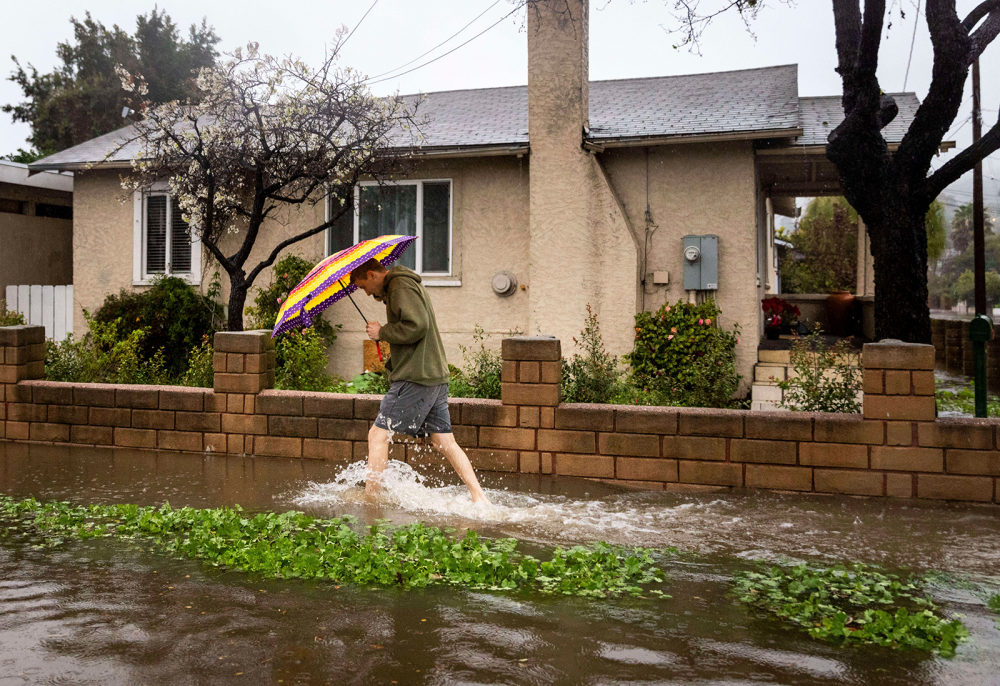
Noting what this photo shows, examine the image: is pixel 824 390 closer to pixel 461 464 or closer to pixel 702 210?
pixel 461 464

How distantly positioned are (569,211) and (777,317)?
6867 mm

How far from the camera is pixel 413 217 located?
498 inches

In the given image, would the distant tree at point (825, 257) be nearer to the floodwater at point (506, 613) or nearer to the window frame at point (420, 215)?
the window frame at point (420, 215)

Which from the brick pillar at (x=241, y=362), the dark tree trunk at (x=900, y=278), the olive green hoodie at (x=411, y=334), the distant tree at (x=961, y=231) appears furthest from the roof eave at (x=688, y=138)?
the distant tree at (x=961, y=231)

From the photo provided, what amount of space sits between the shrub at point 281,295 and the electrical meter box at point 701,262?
5.32m

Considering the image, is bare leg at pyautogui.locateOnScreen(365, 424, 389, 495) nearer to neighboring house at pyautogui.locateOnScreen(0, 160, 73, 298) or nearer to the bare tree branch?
the bare tree branch

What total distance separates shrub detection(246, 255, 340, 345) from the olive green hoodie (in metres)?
6.49

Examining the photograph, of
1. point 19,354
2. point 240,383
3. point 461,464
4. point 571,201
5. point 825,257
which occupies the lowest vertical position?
point 461,464

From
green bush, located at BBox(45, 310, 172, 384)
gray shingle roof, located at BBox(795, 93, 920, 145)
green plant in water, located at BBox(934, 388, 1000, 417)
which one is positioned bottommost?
green plant in water, located at BBox(934, 388, 1000, 417)

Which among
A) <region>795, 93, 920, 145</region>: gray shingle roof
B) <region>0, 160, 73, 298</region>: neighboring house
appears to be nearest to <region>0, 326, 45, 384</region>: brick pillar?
<region>0, 160, 73, 298</region>: neighboring house

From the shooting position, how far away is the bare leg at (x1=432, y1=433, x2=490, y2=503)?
6145 millimetres

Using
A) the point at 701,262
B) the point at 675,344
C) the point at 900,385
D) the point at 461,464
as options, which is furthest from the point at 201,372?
the point at 900,385

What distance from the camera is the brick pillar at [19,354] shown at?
9.01m

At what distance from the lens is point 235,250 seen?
43.9 ft
